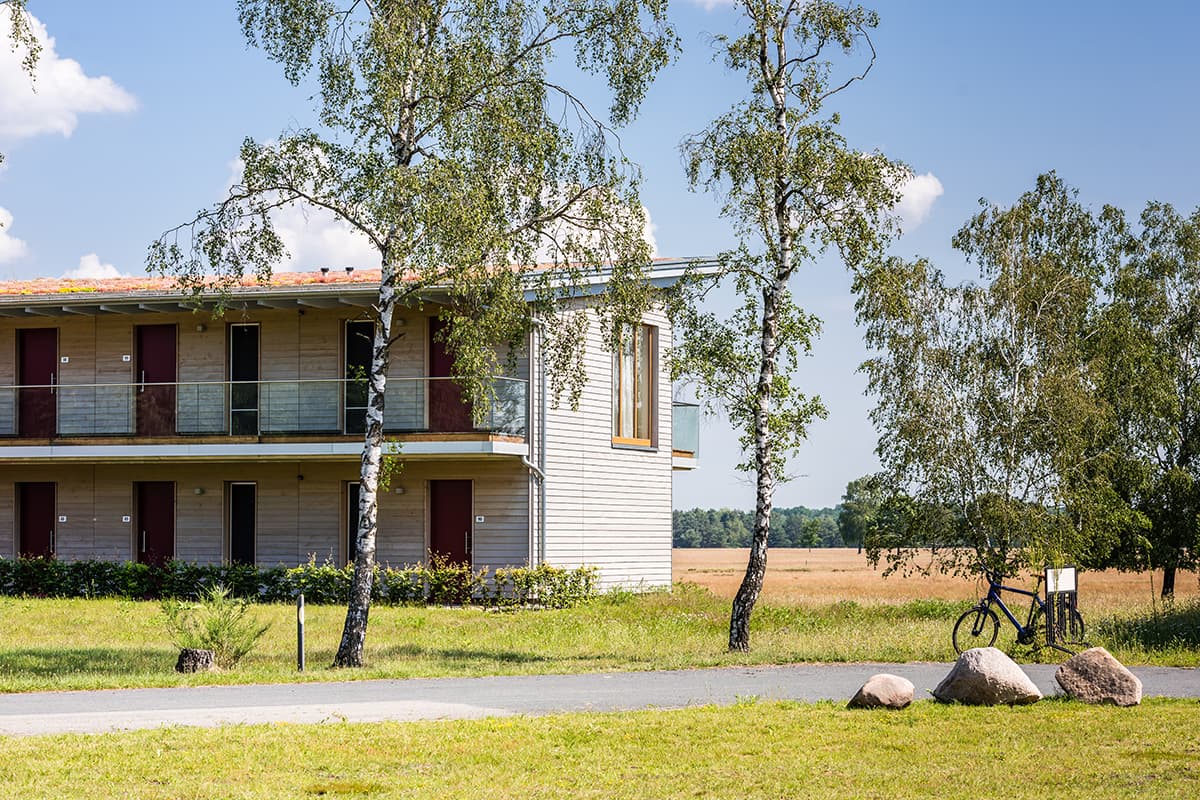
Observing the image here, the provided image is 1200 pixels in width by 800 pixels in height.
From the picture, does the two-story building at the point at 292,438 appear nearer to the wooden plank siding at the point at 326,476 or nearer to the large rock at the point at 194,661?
the wooden plank siding at the point at 326,476

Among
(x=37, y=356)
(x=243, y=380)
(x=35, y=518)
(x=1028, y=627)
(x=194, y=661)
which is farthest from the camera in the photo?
(x=35, y=518)

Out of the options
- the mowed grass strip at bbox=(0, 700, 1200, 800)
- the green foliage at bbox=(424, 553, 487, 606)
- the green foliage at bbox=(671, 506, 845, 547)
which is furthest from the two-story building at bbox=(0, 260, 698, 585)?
the green foliage at bbox=(671, 506, 845, 547)

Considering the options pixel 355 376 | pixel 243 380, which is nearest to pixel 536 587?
pixel 355 376

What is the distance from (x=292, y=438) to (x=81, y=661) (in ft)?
31.7

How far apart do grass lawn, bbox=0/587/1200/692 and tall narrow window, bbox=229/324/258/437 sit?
3.96 m

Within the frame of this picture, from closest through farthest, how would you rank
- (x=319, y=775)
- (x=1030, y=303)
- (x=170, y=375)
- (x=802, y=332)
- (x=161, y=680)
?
(x=319, y=775) < (x=161, y=680) < (x=802, y=332) < (x=1030, y=303) < (x=170, y=375)

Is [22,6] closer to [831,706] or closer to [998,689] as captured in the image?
[831,706]

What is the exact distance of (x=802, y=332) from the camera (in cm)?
1992

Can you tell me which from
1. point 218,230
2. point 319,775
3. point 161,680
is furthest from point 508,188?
point 319,775

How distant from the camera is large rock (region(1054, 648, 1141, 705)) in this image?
13.2 m

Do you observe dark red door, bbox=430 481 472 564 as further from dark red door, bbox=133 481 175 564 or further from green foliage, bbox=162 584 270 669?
green foliage, bbox=162 584 270 669

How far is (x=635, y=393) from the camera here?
32094mm

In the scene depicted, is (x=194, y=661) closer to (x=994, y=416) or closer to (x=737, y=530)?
(x=994, y=416)

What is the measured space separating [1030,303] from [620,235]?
1288 cm
